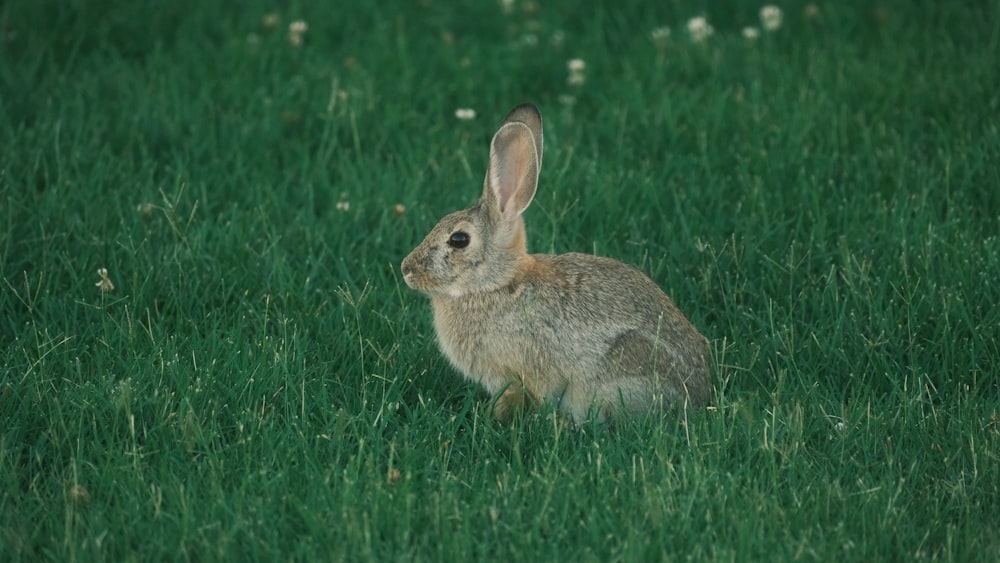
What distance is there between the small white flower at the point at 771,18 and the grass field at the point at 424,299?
0.31ft

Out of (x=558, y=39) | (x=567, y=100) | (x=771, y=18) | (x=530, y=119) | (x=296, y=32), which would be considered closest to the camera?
(x=530, y=119)

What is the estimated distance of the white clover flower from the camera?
7.79 meters

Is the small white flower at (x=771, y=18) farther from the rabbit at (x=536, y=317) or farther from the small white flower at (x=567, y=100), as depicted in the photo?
the rabbit at (x=536, y=317)

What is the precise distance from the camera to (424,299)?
5516 millimetres

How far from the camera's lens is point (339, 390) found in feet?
15.5

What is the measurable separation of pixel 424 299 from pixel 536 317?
900 millimetres

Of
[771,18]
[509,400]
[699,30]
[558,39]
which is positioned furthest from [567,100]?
[509,400]

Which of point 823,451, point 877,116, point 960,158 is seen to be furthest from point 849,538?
point 877,116

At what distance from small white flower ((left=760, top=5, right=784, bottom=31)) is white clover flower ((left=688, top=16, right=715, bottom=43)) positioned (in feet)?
1.13

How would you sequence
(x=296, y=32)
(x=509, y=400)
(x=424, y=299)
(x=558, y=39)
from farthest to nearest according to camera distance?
(x=558, y=39)
(x=296, y=32)
(x=424, y=299)
(x=509, y=400)

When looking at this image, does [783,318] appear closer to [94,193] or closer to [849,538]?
[849,538]

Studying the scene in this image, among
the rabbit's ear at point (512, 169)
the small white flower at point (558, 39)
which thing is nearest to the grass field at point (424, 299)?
the small white flower at point (558, 39)

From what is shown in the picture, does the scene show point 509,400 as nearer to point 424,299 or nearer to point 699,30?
point 424,299

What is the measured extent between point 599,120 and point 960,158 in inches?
70.0
